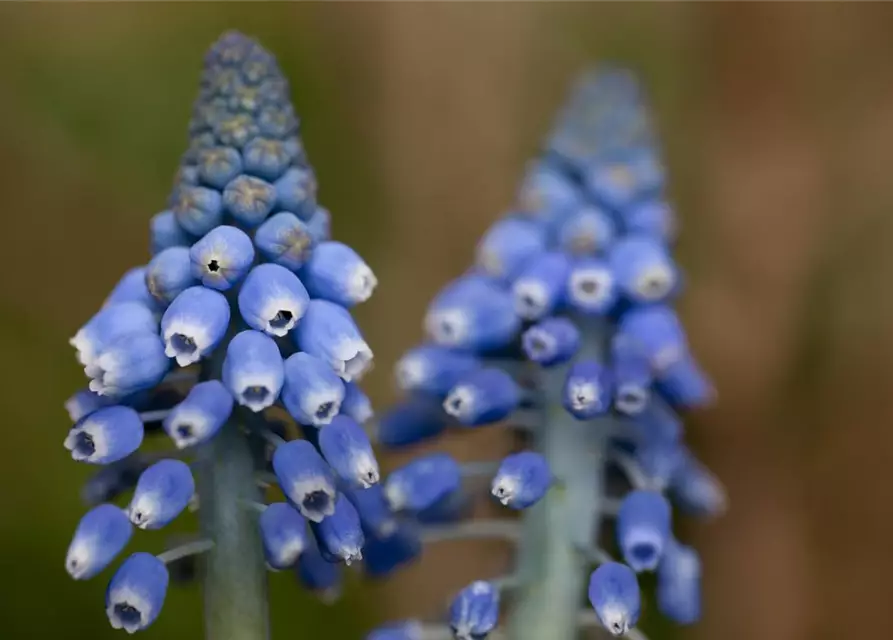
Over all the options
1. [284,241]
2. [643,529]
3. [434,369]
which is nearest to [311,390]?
[284,241]

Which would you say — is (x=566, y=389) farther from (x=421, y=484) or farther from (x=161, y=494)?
(x=161, y=494)

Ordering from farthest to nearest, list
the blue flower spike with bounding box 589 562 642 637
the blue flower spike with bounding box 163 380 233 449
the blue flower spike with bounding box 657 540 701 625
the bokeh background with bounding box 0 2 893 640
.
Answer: the bokeh background with bounding box 0 2 893 640
the blue flower spike with bounding box 657 540 701 625
the blue flower spike with bounding box 589 562 642 637
the blue flower spike with bounding box 163 380 233 449

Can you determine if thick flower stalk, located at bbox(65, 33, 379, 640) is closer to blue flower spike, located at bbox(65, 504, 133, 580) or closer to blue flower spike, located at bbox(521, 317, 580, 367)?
blue flower spike, located at bbox(65, 504, 133, 580)

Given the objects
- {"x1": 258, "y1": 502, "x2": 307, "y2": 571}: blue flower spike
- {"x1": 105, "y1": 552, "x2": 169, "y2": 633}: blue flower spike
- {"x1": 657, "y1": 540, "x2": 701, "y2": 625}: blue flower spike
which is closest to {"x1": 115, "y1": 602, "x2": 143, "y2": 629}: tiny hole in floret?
{"x1": 105, "y1": 552, "x2": 169, "y2": 633}: blue flower spike

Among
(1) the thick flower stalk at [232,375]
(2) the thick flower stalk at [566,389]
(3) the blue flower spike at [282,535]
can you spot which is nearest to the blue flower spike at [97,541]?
(1) the thick flower stalk at [232,375]

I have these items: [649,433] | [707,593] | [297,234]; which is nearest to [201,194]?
[297,234]

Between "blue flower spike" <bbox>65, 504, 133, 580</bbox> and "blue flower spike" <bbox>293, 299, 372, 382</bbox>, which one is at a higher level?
"blue flower spike" <bbox>293, 299, 372, 382</bbox>
